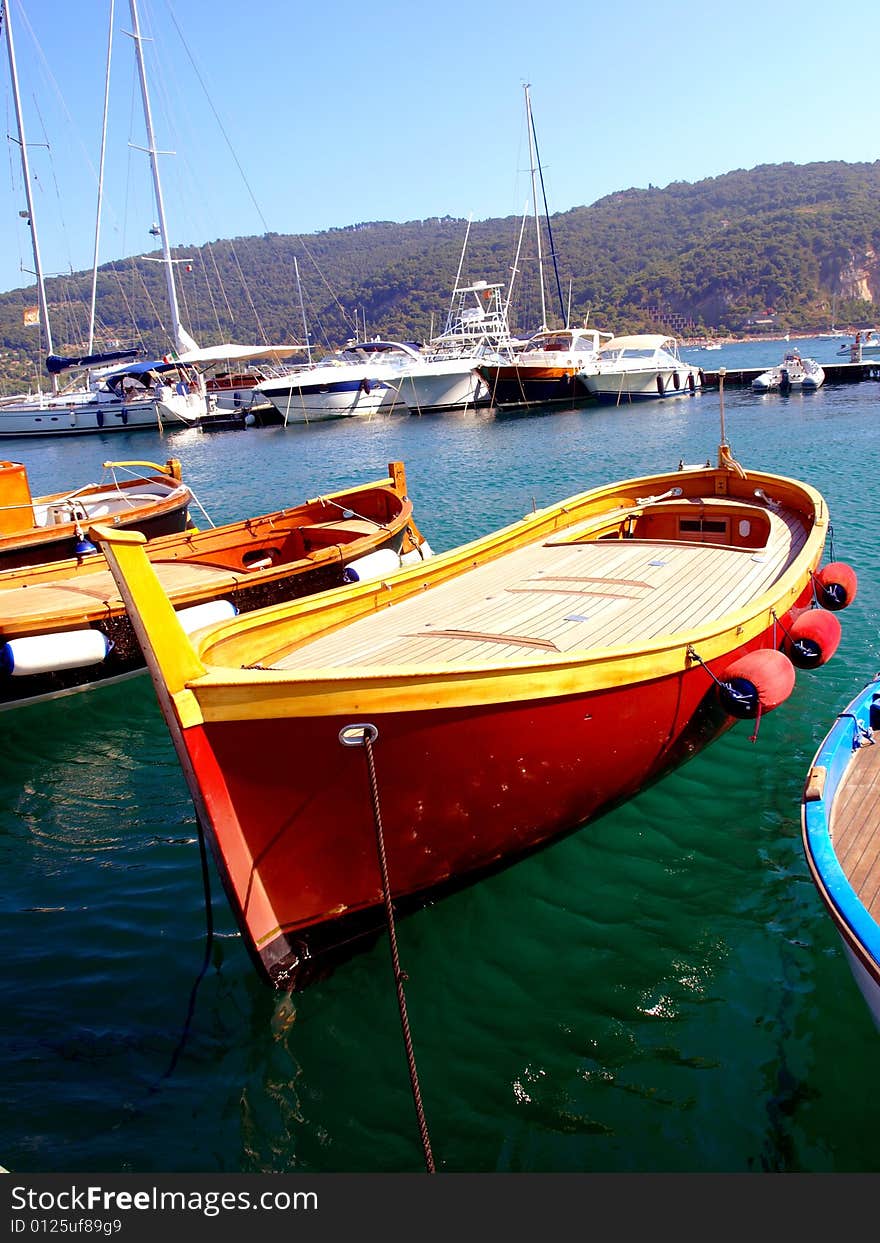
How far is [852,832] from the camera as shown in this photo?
4.83m

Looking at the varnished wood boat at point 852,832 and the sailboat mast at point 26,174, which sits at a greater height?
A: the sailboat mast at point 26,174

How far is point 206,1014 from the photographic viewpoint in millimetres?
5336

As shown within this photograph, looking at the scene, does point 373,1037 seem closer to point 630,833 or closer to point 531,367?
point 630,833

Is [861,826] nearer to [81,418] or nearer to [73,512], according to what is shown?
[73,512]

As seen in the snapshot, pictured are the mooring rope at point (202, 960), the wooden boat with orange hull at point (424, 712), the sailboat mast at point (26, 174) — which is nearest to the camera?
the wooden boat with orange hull at point (424, 712)

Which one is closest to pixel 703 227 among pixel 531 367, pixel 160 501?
pixel 531 367

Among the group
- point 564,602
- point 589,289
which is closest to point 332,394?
point 564,602

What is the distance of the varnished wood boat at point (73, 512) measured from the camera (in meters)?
13.2

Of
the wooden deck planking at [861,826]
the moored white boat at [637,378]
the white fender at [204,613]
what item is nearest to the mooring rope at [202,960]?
the wooden deck planking at [861,826]

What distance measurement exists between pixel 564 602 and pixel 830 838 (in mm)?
3422

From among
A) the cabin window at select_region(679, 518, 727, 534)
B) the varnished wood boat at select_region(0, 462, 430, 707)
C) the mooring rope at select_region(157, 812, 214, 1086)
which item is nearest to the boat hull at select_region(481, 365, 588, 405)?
the varnished wood boat at select_region(0, 462, 430, 707)

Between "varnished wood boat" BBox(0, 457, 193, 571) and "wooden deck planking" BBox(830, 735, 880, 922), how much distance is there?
10533 mm

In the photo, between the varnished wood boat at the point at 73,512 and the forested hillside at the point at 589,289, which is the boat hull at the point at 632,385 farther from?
the forested hillside at the point at 589,289

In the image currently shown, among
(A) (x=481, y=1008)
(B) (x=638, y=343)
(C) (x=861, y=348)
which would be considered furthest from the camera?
(C) (x=861, y=348)
